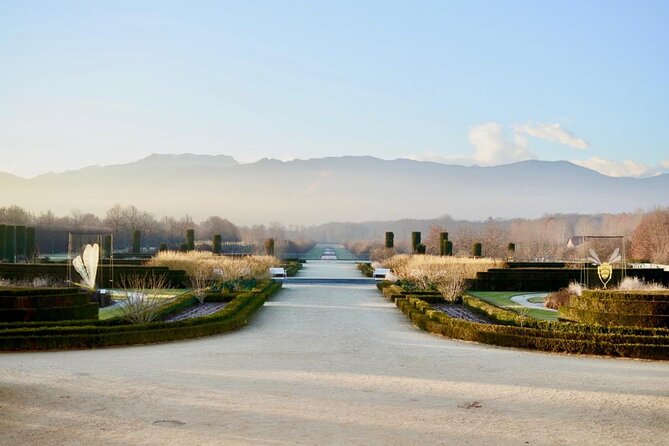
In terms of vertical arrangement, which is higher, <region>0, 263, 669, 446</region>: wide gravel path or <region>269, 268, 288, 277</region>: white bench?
<region>269, 268, 288, 277</region>: white bench

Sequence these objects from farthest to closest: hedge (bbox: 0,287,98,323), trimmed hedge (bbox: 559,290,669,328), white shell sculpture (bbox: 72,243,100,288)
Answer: white shell sculpture (bbox: 72,243,100,288) → hedge (bbox: 0,287,98,323) → trimmed hedge (bbox: 559,290,669,328)

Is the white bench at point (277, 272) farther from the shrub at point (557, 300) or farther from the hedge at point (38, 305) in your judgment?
the hedge at point (38, 305)

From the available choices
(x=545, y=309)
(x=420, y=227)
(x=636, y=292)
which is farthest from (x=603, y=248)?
(x=420, y=227)

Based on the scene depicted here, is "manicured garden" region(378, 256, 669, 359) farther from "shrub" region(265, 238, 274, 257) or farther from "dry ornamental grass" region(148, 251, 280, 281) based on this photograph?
"shrub" region(265, 238, 274, 257)

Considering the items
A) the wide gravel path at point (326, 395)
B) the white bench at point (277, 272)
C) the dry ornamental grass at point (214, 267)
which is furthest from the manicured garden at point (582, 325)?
the white bench at point (277, 272)

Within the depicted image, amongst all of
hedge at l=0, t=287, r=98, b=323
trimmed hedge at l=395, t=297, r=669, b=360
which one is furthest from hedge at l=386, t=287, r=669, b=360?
hedge at l=0, t=287, r=98, b=323

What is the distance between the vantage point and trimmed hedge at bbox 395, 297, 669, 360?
1267 centimetres

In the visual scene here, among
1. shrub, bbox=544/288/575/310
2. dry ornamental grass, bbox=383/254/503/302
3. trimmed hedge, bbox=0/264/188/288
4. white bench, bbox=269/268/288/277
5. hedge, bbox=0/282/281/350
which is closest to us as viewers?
hedge, bbox=0/282/281/350

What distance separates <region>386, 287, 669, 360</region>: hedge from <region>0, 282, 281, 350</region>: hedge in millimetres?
4527

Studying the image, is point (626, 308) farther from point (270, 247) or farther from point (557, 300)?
point (270, 247)

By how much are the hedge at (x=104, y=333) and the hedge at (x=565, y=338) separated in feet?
14.9

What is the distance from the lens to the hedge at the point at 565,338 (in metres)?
12.7

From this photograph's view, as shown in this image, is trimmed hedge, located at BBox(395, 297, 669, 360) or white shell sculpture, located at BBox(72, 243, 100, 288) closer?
trimmed hedge, located at BBox(395, 297, 669, 360)

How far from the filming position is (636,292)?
1545cm
